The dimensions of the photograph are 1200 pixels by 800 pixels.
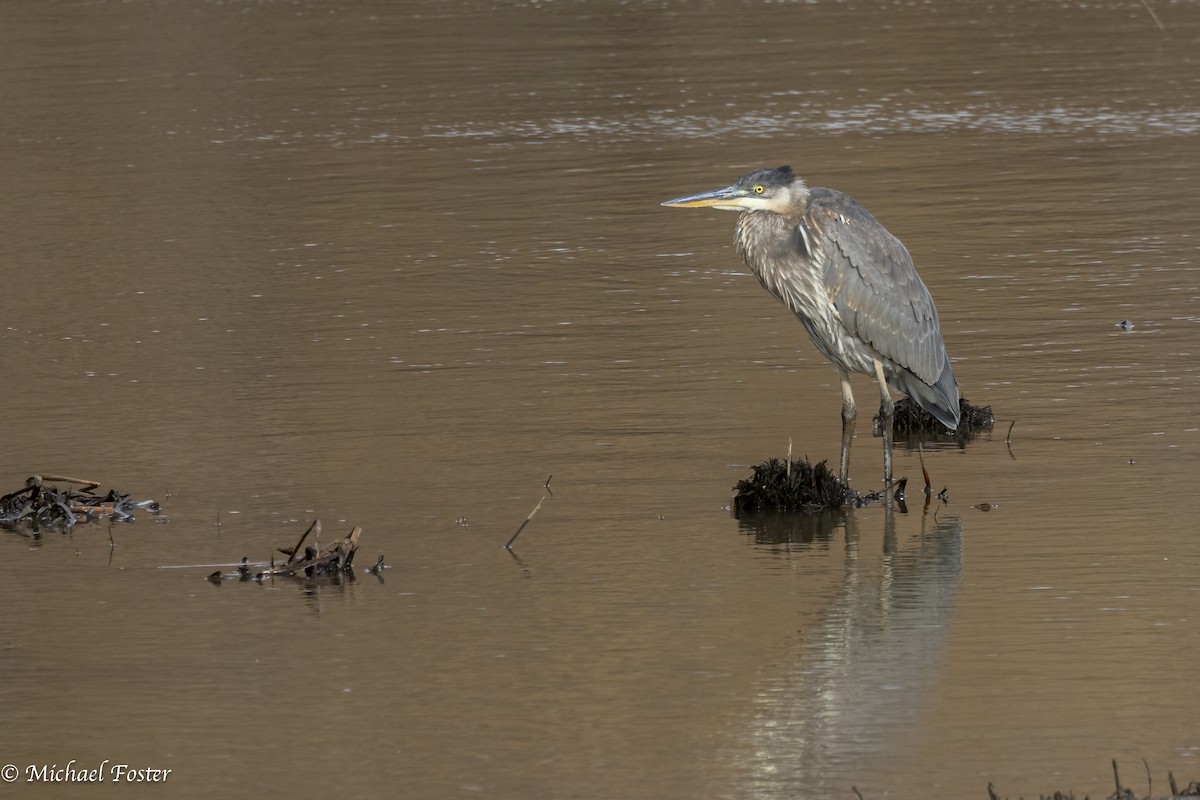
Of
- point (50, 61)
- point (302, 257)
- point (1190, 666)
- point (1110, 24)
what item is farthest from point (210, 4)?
point (1190, 666)

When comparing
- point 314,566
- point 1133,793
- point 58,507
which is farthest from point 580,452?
point 1133,793

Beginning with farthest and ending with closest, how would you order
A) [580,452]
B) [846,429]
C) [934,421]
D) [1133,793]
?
[934,421], [580,452], [846,429], [1133,793]

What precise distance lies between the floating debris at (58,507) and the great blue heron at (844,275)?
2.74 metres

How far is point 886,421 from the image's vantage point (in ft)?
33.3

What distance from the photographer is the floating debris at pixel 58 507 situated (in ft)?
31.6

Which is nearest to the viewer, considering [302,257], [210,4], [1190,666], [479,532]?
[1190,666]

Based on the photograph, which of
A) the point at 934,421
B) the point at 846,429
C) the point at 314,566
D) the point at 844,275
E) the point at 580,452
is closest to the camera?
the point at 314,566

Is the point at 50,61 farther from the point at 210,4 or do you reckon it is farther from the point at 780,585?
the point at 780,585

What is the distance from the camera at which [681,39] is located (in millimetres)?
31750

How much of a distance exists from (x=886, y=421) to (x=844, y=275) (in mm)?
696

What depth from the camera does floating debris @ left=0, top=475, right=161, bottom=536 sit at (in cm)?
964

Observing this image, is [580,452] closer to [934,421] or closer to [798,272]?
[798,272]

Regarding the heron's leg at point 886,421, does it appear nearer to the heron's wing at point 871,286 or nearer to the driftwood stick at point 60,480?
the heron's wing at point 871,286

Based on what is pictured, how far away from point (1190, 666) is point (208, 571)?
369 centimetres
